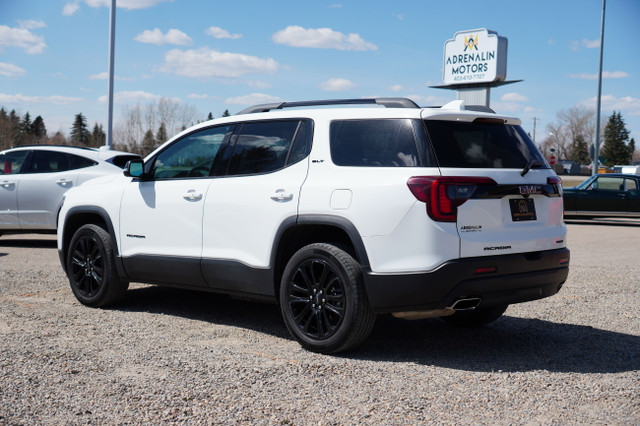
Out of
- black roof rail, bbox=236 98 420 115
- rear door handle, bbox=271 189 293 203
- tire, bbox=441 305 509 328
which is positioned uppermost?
black roof rail, bbox=236 98 420 115

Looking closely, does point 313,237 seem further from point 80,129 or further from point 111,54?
point 80,129

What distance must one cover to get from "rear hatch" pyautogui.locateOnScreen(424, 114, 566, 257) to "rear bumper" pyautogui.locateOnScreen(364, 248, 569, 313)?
9 cm

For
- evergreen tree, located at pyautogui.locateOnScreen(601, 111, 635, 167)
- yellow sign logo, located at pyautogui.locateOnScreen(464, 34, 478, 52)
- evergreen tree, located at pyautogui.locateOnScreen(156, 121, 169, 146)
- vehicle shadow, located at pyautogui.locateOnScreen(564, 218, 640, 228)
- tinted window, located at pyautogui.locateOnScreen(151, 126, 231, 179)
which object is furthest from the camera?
evergreen tree, located at pyautogui.locateOnScreen(601, 111, 635, 167)

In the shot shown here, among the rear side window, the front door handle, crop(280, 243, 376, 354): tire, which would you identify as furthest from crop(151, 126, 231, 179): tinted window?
the rear side window

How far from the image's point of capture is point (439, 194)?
189 inches

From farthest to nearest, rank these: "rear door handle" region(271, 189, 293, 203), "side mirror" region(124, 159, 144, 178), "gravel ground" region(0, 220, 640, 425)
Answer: "side mirror" region(124, 159, 144, 178) → "rear door handle" region(271, 189, 293, 203) → "gravel ground" region(0, 220, 640, 425)

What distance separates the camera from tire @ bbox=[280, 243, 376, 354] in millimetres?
4988

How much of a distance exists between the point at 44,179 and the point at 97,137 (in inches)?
4454

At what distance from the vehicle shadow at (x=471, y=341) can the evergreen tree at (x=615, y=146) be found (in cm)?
10727

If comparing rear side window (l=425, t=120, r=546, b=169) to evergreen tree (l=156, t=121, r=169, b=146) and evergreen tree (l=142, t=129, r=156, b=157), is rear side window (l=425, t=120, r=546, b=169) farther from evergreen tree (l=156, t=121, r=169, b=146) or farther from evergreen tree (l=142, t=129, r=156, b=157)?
evergreen tree (l=142, t=129, r=156, b=157)

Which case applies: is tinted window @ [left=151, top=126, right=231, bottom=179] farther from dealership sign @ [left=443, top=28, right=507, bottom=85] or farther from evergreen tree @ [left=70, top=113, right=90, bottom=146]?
evergreen tree @ [left=70, top=113, right=90, bottom=146]

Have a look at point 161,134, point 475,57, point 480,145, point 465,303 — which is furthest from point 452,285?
point 161,134

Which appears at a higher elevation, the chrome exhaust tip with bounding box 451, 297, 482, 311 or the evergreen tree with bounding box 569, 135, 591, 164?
the evergreen tree with bounding box 569, 135, 591, 164

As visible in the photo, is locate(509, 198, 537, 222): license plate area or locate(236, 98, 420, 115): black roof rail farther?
locate(236, 98, 420, 115): black roof rail
